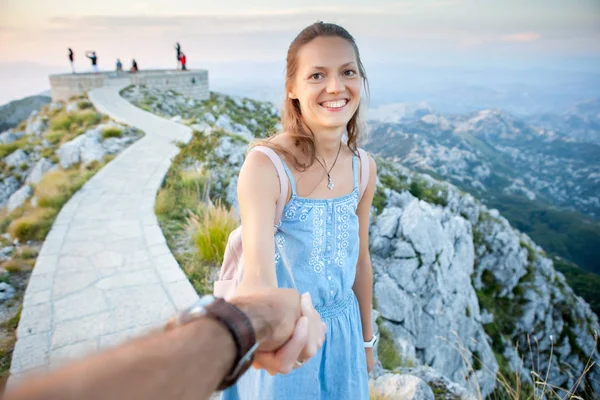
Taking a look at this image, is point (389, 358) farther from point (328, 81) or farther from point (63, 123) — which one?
point (63, 123)

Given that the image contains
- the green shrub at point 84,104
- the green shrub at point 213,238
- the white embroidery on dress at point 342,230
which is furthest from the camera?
the green shrub at point 84,104

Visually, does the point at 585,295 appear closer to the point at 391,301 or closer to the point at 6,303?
the point at 391,301

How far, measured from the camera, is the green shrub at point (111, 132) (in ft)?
41.2

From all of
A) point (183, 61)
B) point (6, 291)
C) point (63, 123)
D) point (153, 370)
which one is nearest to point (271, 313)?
point (153, 370)

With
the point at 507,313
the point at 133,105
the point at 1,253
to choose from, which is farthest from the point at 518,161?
the point at 1,253

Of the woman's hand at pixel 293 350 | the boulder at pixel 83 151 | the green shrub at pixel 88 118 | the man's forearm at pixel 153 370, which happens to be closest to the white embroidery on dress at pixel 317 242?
the woman's hand at pixel 293 350

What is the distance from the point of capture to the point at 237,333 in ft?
2.39

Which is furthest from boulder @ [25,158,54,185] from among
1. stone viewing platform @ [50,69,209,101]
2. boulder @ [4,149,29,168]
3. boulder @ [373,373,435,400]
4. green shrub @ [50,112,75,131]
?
stone viewing platform @ [50,69,209,101]

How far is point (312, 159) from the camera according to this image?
177 centimetres

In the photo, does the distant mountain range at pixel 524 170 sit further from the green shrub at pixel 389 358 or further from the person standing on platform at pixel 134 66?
the green shrub at pixel 389 358

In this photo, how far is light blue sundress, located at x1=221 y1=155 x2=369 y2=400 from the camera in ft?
5.44

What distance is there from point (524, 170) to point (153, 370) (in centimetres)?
16488

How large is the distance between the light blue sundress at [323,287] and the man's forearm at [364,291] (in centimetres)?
27

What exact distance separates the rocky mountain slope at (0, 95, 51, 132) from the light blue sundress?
168 feet
